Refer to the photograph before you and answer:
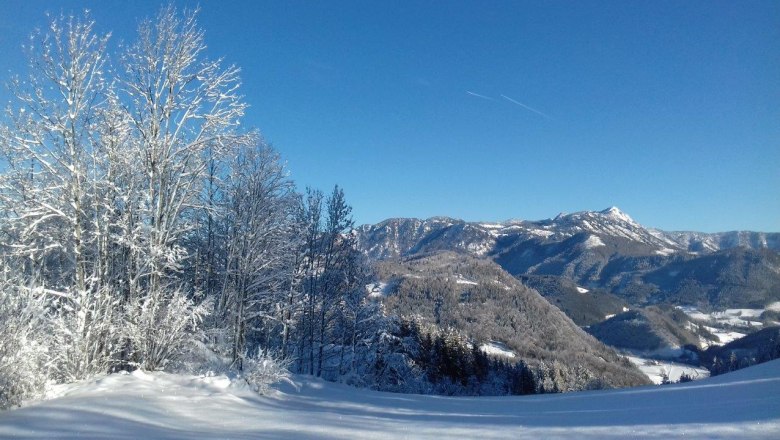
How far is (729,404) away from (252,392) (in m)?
9.60

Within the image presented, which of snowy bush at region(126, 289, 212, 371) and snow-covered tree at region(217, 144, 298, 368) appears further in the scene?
snow-covered tree at region(217, 144, 298, 368)

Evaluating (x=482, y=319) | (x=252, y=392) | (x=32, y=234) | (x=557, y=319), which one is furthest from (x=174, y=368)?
(x=557, y=319)

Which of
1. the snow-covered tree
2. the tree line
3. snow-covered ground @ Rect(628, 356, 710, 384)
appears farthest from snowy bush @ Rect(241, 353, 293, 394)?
snow-covered ground @ Rect(628, 356, 710, 384)

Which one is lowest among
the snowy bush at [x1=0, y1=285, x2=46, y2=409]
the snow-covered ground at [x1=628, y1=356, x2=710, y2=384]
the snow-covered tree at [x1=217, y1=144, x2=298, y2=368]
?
the snow-covered ground at [x1=628, y1=356, x2=710, y2=384]

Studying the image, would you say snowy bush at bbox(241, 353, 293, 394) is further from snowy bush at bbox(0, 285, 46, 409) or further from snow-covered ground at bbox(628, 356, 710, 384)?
snow-covered ground at bbox(628, 356, 710, 384)

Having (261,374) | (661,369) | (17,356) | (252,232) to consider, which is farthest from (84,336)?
(661,369)

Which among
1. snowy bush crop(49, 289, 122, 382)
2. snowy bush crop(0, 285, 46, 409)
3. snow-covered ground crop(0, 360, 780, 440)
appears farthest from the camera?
snowy bush crop(49, 289, 122, 382)

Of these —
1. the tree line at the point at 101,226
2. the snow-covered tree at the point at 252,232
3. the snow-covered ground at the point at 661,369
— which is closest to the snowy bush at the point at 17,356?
the tree line at the point at 101,226

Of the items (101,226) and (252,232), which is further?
(252,232)

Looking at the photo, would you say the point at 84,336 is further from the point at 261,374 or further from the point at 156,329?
the point at 261,374

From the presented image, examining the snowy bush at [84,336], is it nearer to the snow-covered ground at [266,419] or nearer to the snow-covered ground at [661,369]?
the snow-covered ground at [266,419]

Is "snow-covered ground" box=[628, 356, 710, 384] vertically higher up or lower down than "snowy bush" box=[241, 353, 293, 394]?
lower down

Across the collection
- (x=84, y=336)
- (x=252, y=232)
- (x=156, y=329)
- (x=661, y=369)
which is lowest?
(x=661, y=369)

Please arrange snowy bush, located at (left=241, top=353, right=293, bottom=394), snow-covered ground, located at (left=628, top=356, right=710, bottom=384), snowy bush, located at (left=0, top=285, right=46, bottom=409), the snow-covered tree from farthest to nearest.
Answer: snow-covered ground, located at (left=628, top=356, right=710, bottom=384) < the snow-covered tree < snowy bush, located at (left=241, top=353, right=293, bottom=394) < snowy bush, located at (left=0, top=285, right=46, bottom=409)
